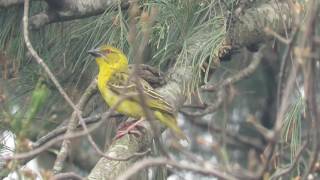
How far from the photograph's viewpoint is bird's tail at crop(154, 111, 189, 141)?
461 centimetres

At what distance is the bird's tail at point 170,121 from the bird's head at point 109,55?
1.15 ft

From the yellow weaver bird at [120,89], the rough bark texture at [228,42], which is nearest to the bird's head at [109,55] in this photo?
the yellow weaver bird at [120,89]

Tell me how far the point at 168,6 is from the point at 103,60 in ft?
1.77

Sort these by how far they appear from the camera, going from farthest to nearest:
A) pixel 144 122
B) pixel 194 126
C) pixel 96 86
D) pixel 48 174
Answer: pixel 194 126
pixel 96 86
pixel 144 122
pixel 48 174

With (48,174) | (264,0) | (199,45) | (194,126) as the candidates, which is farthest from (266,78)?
(48,174)

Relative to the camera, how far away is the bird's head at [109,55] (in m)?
4.72

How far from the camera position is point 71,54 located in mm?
4848

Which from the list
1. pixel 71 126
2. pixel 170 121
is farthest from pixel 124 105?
pixel 71 126

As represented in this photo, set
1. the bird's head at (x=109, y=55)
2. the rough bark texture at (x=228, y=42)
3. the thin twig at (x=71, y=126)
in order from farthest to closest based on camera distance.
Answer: the bird's head at (x=109, y=55) < the rough bark texture at (x=228, y=42) < the thin twig at (x=71, y=126)

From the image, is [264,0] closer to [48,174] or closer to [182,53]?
[182,53]

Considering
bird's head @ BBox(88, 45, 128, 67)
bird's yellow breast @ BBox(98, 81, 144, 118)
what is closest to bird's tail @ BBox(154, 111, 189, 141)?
bird's yellow breast @ BBox(98, 81, 144, 118)

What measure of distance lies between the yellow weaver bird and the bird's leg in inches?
2.3

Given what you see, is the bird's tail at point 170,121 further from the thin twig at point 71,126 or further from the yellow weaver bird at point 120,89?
the thin twig at point 71,126

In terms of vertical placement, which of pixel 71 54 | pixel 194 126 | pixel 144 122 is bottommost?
pixel 194 126
